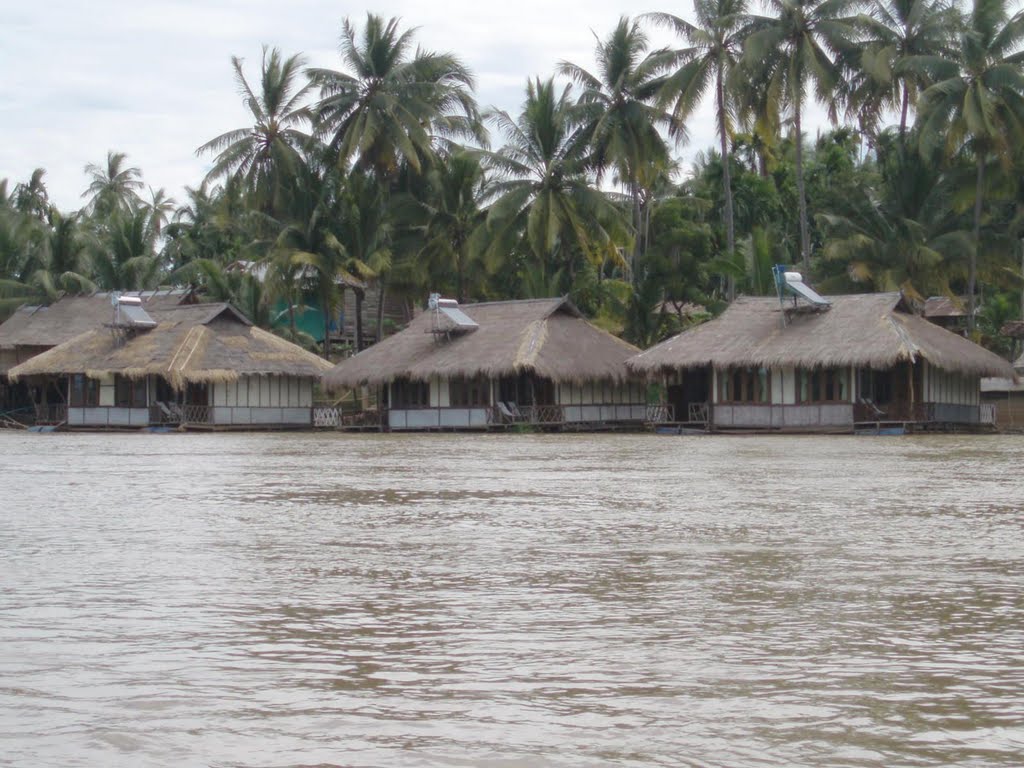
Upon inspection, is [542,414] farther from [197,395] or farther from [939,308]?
[939,308]

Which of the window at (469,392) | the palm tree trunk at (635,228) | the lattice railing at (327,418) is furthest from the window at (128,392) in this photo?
the palm tree trunk at (635,228)

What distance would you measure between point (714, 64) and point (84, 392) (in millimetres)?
19493

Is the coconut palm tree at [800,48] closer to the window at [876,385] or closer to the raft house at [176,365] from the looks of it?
the window at [876,385]

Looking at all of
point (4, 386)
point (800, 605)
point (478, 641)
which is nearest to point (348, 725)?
point (478, 641)

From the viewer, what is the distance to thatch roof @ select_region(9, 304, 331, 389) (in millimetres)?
37625

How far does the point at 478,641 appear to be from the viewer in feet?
17.6

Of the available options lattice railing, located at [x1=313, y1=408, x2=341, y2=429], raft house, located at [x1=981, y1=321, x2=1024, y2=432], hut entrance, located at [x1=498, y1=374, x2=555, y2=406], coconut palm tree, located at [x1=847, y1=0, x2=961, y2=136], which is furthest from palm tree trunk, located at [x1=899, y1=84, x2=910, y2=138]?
lattice railing, located at [x1=313, y1=408, x2=341, y2=429]

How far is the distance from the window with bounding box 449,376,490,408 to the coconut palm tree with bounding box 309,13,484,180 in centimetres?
709

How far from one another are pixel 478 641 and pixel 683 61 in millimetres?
34694

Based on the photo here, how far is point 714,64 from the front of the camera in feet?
124

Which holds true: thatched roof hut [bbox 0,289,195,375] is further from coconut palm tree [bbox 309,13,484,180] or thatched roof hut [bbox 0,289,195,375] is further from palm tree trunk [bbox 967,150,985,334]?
palm tree trunk [bbox 967,150,985,334]

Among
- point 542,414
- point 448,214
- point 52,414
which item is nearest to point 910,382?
point 542,414

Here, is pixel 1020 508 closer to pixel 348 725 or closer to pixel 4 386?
pixel 348 725

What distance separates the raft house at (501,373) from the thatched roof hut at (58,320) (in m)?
8.87
